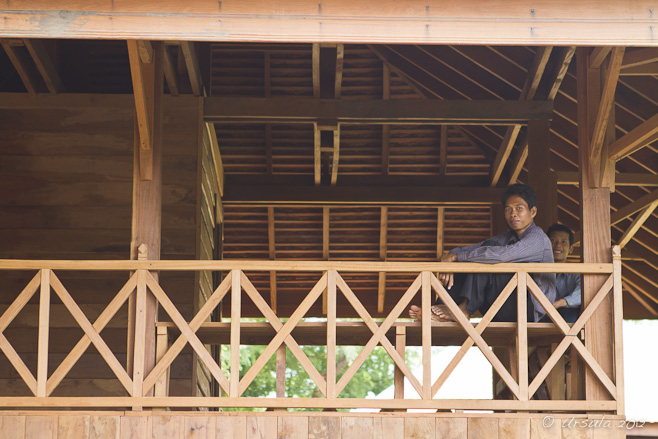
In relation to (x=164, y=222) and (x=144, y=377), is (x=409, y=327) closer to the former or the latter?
(x=144, y=377)

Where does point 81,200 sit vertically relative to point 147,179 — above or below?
above

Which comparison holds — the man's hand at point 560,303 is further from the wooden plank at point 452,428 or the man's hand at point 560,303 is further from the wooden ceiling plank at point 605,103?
the wooden plank at point 452,428

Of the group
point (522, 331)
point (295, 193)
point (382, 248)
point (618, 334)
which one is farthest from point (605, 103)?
point (382, 248)

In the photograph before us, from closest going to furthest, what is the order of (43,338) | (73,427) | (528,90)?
(73,427) → (43,338) → (528,90)

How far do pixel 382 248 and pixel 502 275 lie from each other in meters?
7.77

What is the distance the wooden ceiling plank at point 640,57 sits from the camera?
646 centimetres

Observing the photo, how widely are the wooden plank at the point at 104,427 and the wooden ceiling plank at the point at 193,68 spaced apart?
395 cm

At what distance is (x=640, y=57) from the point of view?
6.69 metres

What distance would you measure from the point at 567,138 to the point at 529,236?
4.82 meters

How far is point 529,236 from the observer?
684cm

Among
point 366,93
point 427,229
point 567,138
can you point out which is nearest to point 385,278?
point 427,229

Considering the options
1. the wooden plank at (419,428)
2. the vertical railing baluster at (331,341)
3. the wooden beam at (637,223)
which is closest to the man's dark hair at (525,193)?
the vertical railing baluster at (331,341)

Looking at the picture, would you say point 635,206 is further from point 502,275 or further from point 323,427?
point 323,427

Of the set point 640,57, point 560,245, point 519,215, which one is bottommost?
point 560,245
